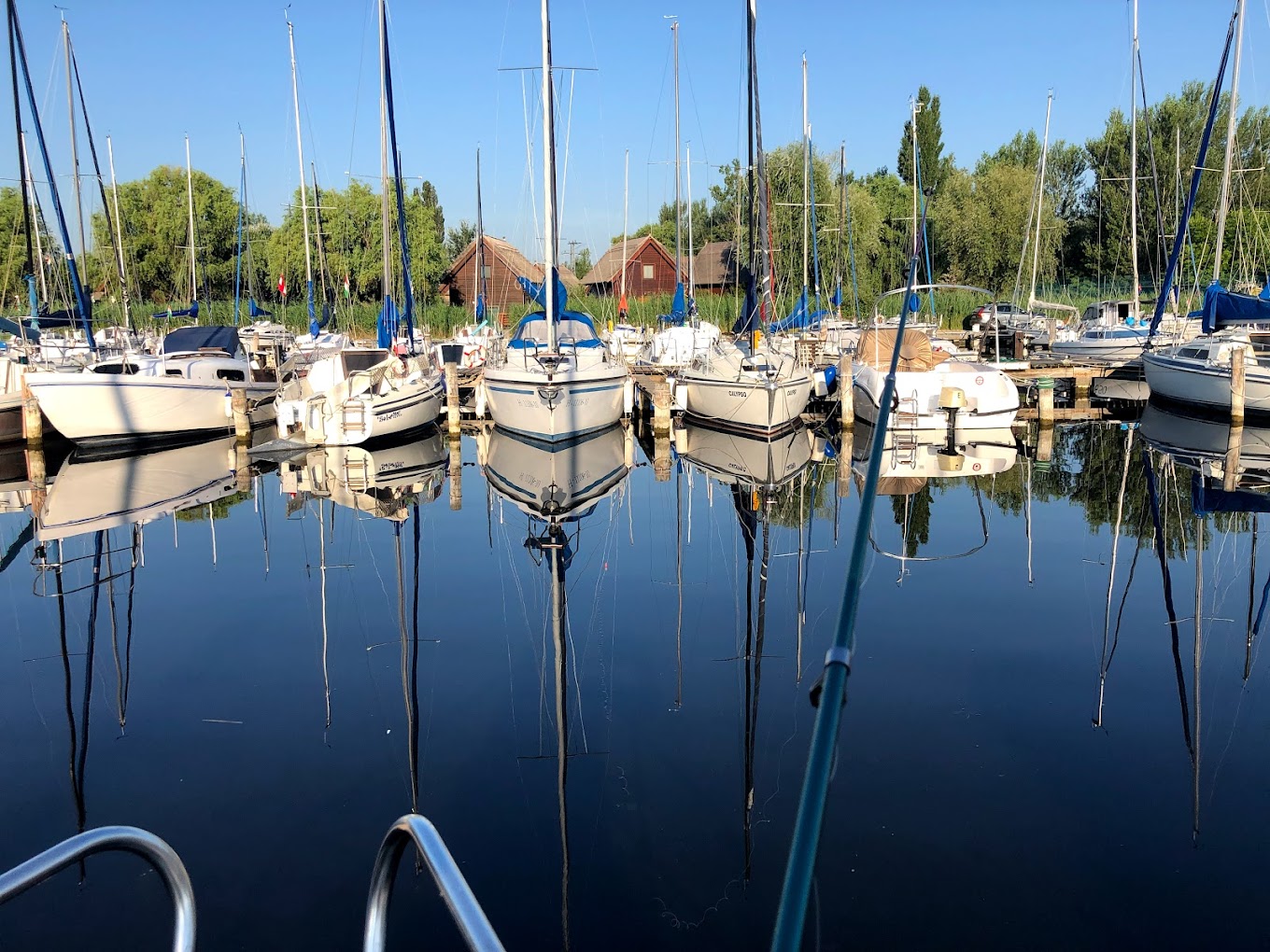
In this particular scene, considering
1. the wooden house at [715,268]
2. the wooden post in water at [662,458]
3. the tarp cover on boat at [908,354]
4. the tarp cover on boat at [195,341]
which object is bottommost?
the wooden post in water at [662,458]

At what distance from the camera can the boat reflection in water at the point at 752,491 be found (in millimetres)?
7511

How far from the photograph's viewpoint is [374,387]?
22219 millimetres

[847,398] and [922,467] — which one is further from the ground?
[847,398]

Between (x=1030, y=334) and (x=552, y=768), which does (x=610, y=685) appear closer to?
(x=552, y=768)

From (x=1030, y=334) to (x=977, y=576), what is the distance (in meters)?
31.5

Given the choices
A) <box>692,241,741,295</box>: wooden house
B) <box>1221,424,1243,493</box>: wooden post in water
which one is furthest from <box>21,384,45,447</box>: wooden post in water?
<box>692,241,741,295</box>: wooden house

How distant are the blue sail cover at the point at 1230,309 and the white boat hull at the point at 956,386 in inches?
193

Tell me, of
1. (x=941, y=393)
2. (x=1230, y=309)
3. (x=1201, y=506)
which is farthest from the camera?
(x=1230, y=309)

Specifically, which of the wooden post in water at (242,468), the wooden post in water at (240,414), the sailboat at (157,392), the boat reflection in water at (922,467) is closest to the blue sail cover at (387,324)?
the sailboat at (157,392)

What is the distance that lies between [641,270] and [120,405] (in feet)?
140

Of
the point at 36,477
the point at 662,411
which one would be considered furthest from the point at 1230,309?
the point at 36,477

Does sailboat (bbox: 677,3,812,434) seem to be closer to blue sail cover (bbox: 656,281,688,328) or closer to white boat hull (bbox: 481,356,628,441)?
white boat hull (bbox: 481,356,628,441)

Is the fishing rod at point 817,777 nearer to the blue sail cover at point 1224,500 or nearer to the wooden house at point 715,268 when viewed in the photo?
the blue sail cover at point 1224,500

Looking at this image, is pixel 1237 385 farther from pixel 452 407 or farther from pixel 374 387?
pixel 374 387
